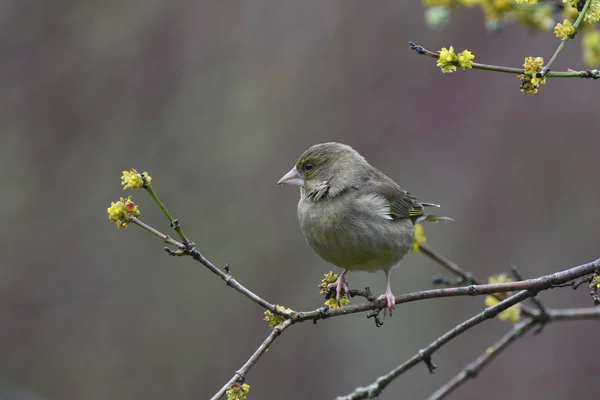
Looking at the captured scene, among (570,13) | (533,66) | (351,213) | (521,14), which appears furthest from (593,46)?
(351,213)

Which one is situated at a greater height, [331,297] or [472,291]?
[472,291]

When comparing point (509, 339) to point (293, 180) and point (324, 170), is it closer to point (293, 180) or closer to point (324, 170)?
point (324, 170)

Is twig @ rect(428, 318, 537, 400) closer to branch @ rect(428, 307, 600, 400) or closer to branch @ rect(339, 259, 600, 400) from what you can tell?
branch @ rect(428, 307, 600, 400)

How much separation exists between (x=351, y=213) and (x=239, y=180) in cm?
503

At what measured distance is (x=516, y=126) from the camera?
29.3 feet

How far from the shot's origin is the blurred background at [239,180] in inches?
351

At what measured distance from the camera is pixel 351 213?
4789 millimetres

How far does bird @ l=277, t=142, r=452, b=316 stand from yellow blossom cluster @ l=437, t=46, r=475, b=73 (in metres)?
1.57

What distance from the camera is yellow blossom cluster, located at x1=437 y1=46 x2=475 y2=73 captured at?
2967mm

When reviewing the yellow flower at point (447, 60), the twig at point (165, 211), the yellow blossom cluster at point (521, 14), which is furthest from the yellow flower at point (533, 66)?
the twig at point (165, 211)

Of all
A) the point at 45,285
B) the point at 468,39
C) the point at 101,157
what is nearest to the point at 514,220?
the point at 468,39

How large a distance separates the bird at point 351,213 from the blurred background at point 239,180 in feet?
12.5

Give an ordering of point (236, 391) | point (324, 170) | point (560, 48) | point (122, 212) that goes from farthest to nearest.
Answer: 1. point (324, 170)
2. point (122, 212)
3. point (236, 391)
4. point (560, 48)

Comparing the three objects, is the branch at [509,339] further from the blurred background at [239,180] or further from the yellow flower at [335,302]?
the blurred background at [239,180]
